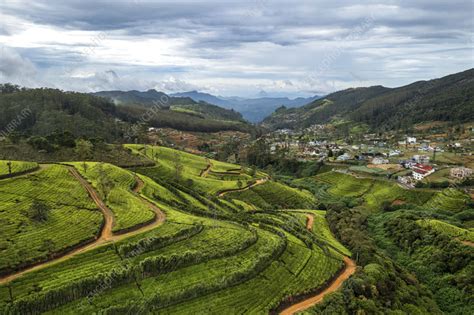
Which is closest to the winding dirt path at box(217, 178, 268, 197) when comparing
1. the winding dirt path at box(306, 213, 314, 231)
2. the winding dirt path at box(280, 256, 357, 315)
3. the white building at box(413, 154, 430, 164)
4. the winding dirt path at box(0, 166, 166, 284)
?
the winding dirt path at box(306, 213, 314, 231)

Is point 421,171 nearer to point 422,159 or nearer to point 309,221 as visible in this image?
point 422,159

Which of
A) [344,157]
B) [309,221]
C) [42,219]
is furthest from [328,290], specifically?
[344,157]

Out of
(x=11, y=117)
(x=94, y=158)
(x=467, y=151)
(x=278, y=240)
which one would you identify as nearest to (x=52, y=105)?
(x=11, y=117)

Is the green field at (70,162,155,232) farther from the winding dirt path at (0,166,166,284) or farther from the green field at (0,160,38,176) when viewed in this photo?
the green field at (0,160,38,176)

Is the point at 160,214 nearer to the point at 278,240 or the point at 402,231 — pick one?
the point at 278,240

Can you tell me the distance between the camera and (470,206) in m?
80.5

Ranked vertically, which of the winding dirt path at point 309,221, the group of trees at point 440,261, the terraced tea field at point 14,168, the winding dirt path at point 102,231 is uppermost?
the terraced tea field at point 14,168

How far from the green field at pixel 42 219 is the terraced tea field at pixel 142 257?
0.33 feet

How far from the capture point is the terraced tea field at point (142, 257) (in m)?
29.8

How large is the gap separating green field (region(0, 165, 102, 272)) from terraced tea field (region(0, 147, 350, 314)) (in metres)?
0.10

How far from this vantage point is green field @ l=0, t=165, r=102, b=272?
31938mm

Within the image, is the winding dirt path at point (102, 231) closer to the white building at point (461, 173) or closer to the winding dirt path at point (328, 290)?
the winding dirt path at point (328, 290)

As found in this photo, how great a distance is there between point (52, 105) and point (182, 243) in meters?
154

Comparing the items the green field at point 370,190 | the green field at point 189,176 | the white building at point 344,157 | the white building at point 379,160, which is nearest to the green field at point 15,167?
the green field at point 189,176
